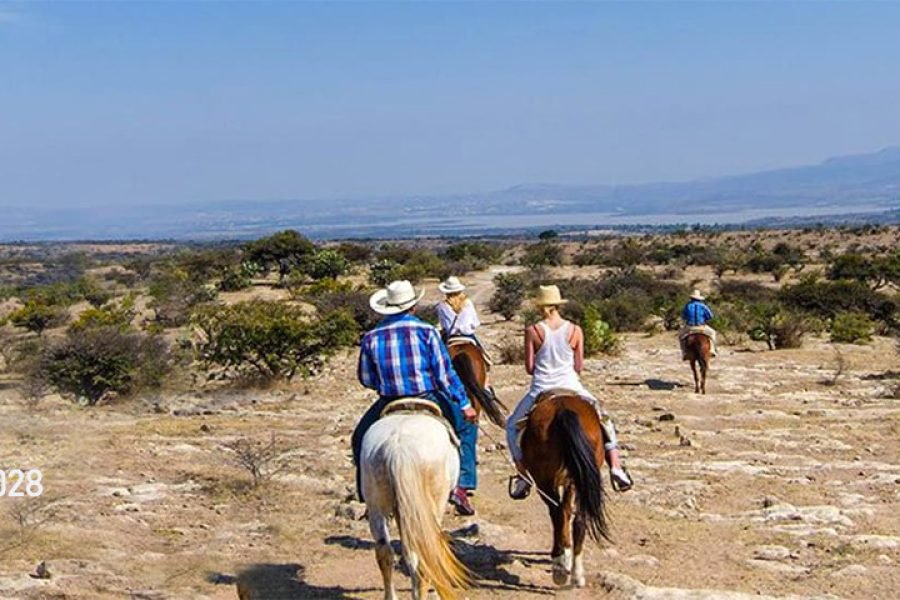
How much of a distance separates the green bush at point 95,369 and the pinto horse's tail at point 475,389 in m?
8.48

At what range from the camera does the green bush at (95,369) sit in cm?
1636

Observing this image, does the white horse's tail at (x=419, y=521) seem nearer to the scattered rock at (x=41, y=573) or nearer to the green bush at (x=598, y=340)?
the scattered rock at (x=41, y=573)

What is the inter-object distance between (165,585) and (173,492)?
269 centimetres

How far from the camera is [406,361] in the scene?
715 centimetres

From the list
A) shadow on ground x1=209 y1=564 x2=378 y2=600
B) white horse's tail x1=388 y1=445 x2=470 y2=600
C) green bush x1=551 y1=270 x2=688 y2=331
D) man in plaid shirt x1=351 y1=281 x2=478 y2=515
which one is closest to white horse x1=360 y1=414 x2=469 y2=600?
white horse's tail x1=388 y1=445 x2=470 y2=600

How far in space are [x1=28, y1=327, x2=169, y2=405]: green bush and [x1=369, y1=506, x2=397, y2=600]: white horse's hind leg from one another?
11.0 metres

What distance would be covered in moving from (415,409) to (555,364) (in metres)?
1.28

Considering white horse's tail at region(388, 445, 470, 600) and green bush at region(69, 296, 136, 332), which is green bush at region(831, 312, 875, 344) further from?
white horse's tail at region(388, 445, 470, 600)

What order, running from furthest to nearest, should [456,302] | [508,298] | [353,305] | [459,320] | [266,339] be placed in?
[508,298], [353,305], [266,339], [456,302], [459,320]

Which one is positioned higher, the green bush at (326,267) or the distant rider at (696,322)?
the distant rider at (696,322)

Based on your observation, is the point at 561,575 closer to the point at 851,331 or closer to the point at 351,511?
the point at 351,511

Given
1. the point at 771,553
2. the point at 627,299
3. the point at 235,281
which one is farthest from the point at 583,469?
the point at 235,281

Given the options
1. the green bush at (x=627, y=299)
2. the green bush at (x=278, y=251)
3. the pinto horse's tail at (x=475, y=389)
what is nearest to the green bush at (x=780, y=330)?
the green bush at (x=627, y=299)

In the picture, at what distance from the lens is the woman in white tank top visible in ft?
25.5
